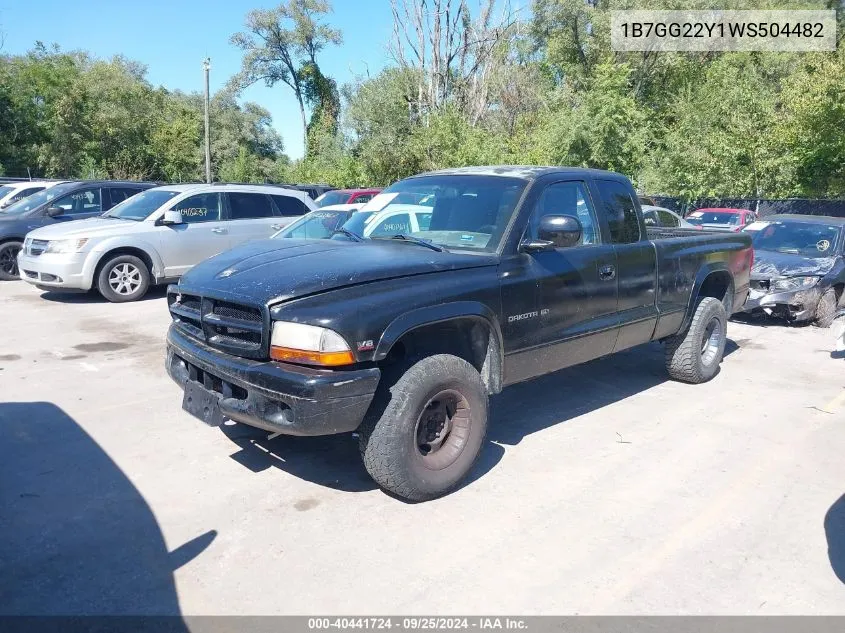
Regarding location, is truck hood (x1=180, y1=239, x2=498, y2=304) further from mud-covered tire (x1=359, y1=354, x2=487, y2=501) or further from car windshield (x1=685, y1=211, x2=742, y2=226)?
car windshield (x1=685, y1=211, x2=742, y2=226)

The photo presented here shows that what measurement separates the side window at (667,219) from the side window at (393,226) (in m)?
9.60

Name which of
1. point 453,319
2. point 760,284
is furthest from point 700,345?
point 760,284

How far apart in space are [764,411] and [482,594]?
3.95 metres

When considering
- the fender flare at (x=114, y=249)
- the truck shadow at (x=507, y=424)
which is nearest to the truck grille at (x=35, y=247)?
the fender flare at (x=114, y=249)

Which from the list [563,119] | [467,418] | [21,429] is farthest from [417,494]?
[563,119]

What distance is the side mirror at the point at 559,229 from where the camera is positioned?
4.31 meters

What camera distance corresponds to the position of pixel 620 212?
554 cm

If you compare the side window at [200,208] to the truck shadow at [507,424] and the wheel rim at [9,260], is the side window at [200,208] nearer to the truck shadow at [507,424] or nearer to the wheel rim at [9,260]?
the wheel rim at [9,260]

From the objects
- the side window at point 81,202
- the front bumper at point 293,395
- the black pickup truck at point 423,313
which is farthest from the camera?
the side window at point 81,202

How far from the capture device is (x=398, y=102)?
1214 inches

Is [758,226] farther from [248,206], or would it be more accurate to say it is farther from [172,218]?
[172,218]

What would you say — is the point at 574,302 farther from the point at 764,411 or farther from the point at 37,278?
the point at 37,278

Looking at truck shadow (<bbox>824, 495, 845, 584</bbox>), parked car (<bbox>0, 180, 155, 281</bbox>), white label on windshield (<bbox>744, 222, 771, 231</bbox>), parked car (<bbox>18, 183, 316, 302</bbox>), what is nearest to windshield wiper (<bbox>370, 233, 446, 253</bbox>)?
truck shadow (<bbox>824, 495, 845, 584</bbox>)

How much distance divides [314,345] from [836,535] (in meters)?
3.14
